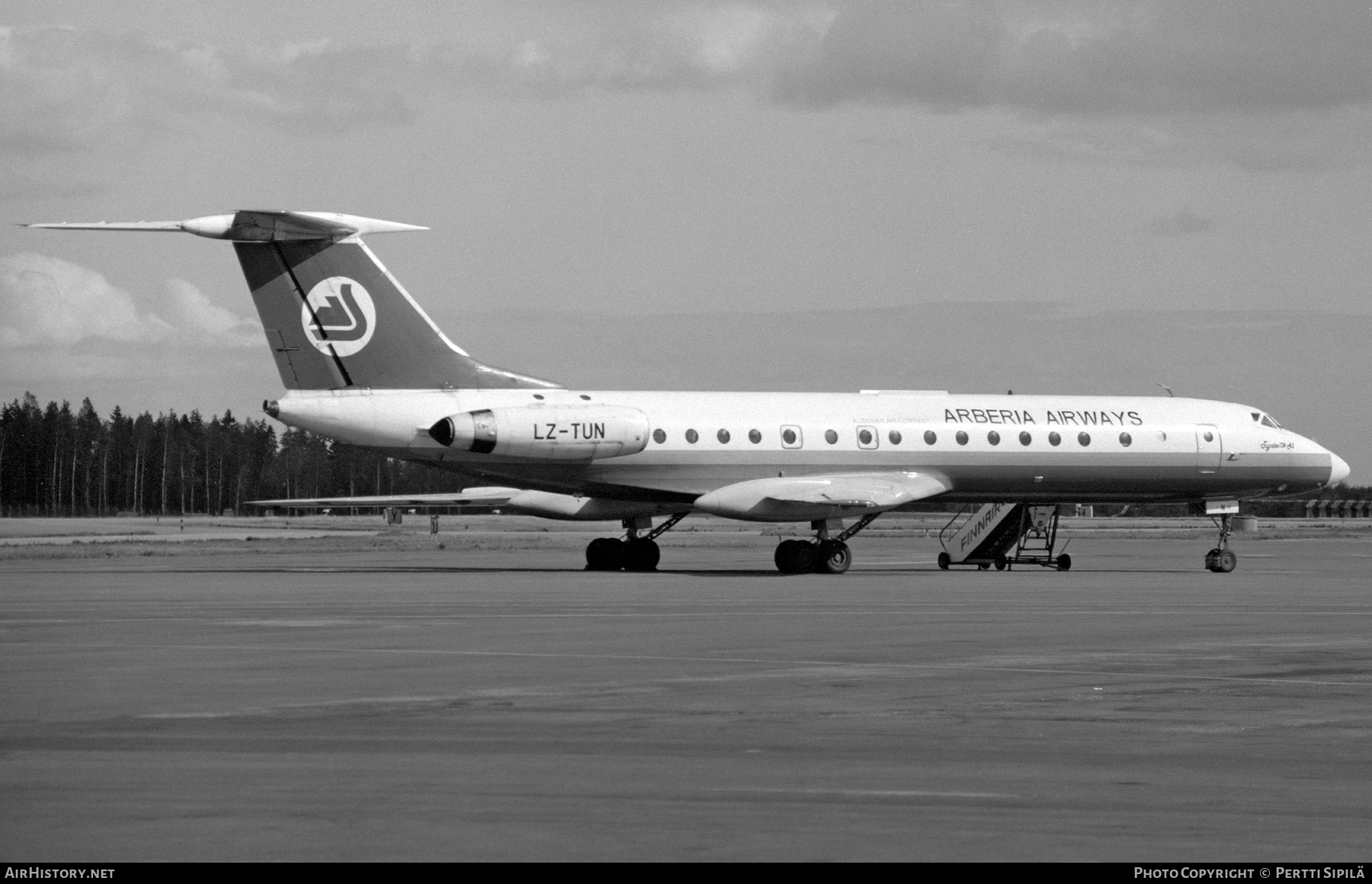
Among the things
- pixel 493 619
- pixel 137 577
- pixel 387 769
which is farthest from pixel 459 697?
pixel 137 577

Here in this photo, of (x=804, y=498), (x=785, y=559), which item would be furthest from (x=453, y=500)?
(x=804, y=498)

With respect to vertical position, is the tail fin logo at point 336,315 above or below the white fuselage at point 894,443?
above

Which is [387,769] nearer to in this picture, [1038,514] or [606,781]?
[606,781]

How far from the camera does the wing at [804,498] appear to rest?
A: 36.2 m

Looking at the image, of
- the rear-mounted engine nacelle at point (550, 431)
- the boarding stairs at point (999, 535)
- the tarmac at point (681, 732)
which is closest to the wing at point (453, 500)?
the rear-mounted engine nacelle at point (550, 431)

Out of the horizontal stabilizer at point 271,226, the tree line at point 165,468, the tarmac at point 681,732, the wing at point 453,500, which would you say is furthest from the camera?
the tree line at point 165,468

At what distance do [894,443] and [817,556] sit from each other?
3218 millimetres

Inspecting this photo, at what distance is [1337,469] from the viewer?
4366 centimetres

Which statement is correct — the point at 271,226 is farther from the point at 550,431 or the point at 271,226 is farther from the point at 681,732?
the point at 681,732

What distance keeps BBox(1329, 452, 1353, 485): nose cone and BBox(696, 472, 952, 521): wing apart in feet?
39.7

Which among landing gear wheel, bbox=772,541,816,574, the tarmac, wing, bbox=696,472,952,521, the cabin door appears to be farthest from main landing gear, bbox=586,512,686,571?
the tarmac

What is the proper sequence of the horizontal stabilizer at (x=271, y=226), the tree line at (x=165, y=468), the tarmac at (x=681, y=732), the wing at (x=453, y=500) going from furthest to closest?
the tree line at (x=165, y=468)
the wing at (x=453, y=500)
the horizontal stabilizer at (x=271, y=226)
the tarmac at (x=681, y=732)

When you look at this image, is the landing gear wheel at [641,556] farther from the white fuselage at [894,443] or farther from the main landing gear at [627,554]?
the white fuselage at [894,443]

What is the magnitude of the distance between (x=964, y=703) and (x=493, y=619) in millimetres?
9397
